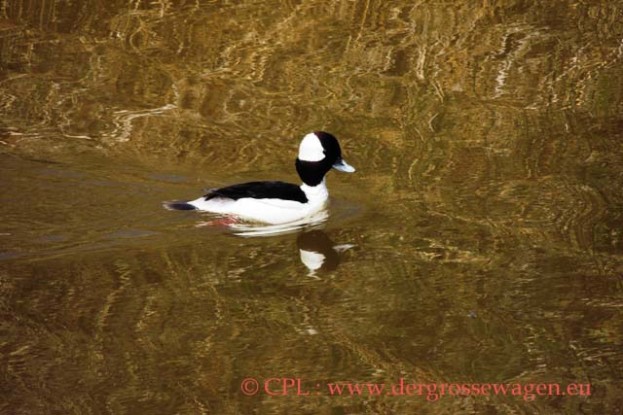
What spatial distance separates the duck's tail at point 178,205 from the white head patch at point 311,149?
98 centimetres

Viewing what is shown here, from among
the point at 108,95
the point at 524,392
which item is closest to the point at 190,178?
the point at 108,95

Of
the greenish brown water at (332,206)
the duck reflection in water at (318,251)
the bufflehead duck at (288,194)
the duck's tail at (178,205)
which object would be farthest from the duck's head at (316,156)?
the duck's tail at (178,205)

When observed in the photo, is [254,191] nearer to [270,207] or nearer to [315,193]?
[270,207]

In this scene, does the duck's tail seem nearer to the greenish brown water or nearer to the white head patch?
the greenish brown water

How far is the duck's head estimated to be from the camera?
9617mm

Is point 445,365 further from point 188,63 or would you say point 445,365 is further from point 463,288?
point 188,63

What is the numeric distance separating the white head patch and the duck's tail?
3.21 ft

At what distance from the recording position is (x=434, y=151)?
1022 centimetres

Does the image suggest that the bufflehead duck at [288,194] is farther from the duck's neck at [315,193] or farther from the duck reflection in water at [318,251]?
the duck reflection in water at [318,251]

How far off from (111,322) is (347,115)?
157 inches

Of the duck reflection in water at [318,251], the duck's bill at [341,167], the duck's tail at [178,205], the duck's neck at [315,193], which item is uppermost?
the duck's bill at [341,167]

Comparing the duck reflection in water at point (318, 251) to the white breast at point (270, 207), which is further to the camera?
the white breast at point (270, 207)

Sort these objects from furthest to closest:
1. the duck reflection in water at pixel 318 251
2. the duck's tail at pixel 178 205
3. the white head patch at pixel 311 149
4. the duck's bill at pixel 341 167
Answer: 1. the duck's bill at pixel 341 167
2. the white head patch at pixel 311 149
3. the duck's tail at pixel 178 205
4. the duck reflection in water at pixel 318 251

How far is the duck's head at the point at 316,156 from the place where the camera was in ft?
31.6
